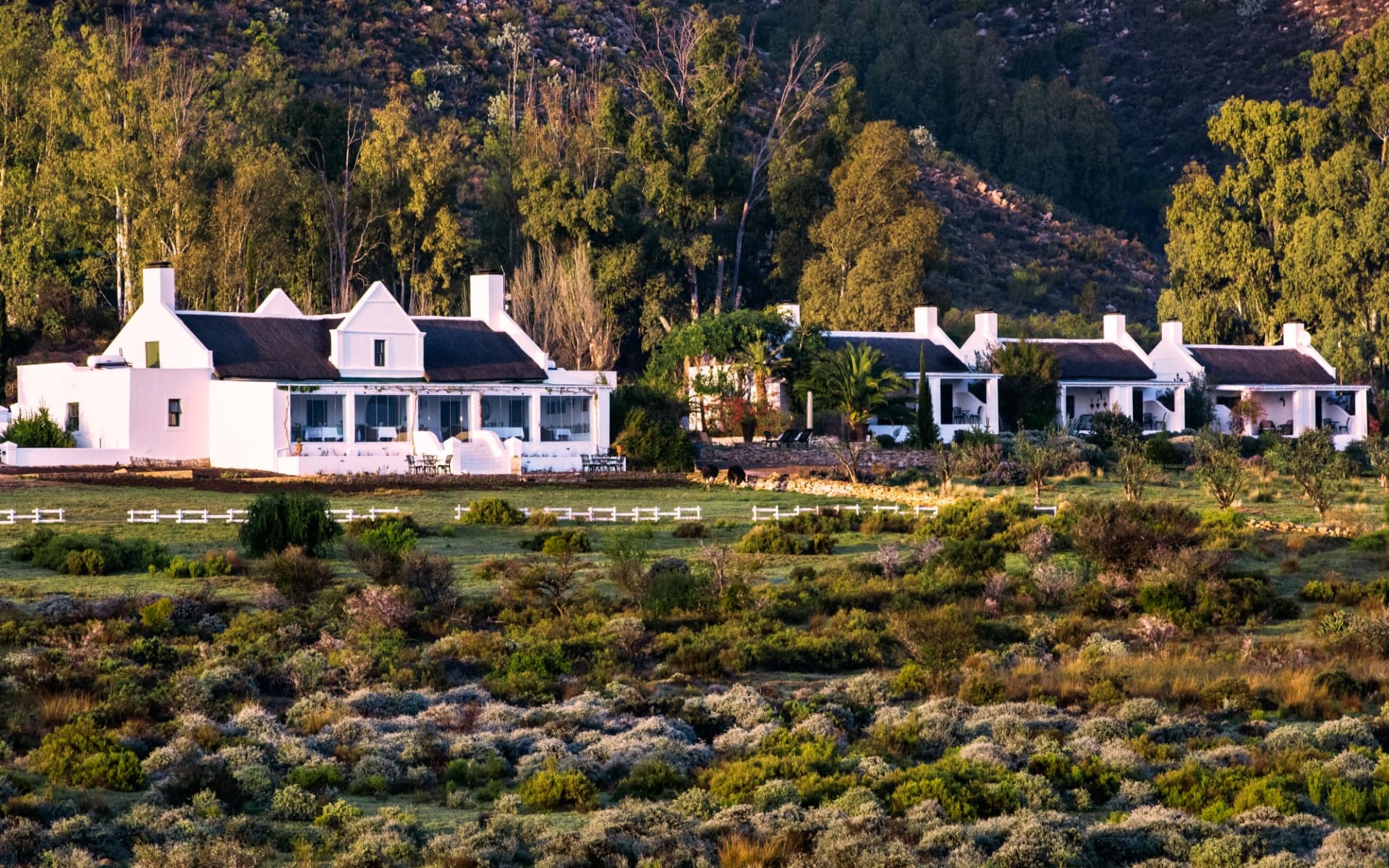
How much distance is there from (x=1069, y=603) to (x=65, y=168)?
45412mm

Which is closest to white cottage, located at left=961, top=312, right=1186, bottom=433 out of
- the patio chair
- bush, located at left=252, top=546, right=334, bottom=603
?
the patio chair

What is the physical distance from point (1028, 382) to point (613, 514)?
2826 cm

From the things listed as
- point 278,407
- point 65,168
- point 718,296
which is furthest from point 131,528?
point 718,296

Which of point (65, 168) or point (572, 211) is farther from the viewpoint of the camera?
point (572, 211)

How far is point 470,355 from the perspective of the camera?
172ft

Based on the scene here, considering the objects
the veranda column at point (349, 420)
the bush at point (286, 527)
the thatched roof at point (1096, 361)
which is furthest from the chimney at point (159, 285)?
the thatched roof at point (1096, 361)

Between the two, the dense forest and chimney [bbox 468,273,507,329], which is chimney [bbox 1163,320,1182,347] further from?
chimney [bbox 468,273,507,329]

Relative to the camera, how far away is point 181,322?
160 ft

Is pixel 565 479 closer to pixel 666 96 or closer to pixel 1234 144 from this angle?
pixel 666 96

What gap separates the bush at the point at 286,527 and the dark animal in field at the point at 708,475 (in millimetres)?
15578

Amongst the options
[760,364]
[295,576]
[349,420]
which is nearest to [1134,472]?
[760,364]

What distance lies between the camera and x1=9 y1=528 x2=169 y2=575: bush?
2842 cm

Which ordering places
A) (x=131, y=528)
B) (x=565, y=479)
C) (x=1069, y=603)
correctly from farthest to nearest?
(x=565, y=479) → (x=131, y=528) → (x=1069, y=603)

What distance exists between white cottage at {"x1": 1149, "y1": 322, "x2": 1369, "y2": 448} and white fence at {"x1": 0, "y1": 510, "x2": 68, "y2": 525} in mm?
43553
